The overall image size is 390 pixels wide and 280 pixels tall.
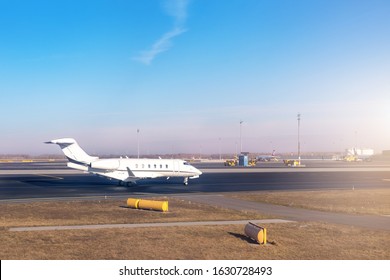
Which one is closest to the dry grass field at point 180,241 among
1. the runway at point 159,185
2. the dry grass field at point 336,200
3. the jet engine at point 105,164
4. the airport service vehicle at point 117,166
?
the dry grass field at point 336,200

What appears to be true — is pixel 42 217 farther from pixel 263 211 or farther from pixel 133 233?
pixel 263 211

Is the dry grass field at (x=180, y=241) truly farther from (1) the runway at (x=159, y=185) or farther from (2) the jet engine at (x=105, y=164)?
(2) the jet engine at (x=105, y=164)

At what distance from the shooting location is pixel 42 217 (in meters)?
23.2

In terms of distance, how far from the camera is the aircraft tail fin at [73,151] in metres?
45.2

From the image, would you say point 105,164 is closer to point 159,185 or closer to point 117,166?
point 117,166

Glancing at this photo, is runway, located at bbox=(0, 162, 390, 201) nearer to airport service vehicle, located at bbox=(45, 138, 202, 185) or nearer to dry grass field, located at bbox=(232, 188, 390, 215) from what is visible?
airport service vehicle, located at bbox=(45, 138, 202, 185)

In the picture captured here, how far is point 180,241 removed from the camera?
16.8 m

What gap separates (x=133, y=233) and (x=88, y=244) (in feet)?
8.76

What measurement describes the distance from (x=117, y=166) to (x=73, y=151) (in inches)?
196

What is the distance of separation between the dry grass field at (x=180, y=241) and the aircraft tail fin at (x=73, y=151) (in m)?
21.6

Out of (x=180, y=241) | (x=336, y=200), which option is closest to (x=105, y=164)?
(x=336, y=200)

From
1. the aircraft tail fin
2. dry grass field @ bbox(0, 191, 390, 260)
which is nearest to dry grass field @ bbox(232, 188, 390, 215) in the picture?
dry grass field @ bbox(0, 191, 390, 260)

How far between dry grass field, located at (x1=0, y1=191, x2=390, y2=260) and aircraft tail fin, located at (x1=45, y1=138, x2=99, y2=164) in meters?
21.6
